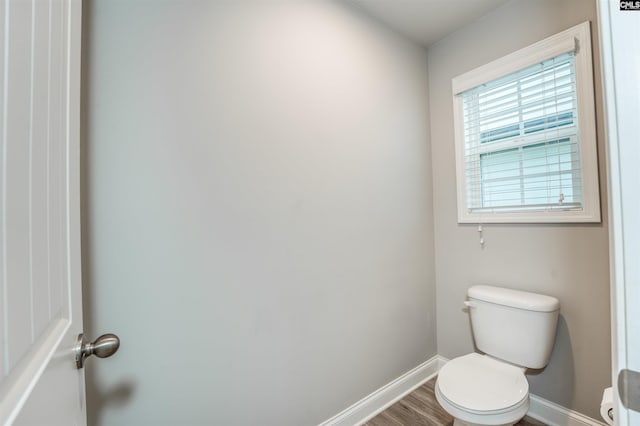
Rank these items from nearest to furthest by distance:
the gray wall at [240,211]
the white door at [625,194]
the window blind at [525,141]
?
the white door at [625,194]
the gray wall at [240,211]
the window blind at [525,141]

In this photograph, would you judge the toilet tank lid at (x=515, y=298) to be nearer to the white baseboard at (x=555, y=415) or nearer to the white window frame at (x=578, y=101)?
the white window frame at (x=578, y=101)

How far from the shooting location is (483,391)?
4.11 ft

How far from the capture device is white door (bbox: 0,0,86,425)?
27 cm

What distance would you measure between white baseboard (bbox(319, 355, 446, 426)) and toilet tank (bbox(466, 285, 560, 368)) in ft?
1.76

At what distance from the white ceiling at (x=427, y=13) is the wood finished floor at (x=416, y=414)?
255cm

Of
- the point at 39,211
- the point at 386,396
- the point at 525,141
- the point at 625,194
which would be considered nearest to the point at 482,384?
the point at 386,396

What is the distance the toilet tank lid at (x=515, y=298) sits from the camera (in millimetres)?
1416

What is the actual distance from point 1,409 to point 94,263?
2.58 ft

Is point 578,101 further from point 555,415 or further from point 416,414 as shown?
point 416,414

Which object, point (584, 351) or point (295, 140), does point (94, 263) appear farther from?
point (584, 351)

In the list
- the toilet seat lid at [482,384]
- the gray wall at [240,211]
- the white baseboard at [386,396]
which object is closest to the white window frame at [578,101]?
the gray wall at [240,211]

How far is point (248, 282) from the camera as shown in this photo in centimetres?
119

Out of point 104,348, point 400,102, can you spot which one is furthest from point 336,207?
point 104,348

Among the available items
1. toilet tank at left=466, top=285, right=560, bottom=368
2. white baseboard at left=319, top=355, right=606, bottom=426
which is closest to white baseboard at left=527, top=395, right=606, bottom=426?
white baseboard at left=319, top=355, right=606, bottom=426
